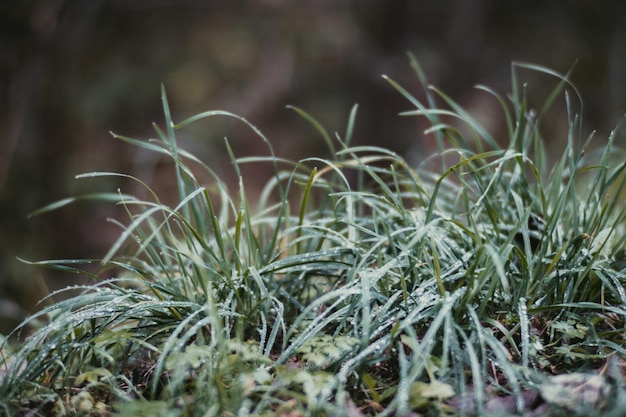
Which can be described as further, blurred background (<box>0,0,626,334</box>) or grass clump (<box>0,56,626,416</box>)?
blurred background (<box>0,0,626,334</box>)

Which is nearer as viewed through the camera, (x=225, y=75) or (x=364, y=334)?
(x=364, y=334)

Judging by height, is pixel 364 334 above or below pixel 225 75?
above

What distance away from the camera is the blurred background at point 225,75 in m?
4.20

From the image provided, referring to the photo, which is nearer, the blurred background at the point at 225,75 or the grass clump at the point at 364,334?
the grass clump at the point at 364,334

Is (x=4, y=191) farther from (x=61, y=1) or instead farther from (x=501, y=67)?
(x=501, y=67)

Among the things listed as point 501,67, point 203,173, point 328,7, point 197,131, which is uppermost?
point 328,7

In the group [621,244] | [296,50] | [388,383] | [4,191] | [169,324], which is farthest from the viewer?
[296,50]

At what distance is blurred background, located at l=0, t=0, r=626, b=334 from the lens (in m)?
4.20

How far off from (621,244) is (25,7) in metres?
4.01

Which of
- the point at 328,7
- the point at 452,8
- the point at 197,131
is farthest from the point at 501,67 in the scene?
the point at 197,131

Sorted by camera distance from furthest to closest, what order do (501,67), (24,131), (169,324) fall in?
(501,67) → (24,131) → (169,324)

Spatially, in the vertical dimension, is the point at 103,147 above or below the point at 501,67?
below

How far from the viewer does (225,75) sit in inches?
230

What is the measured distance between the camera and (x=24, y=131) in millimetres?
4344
